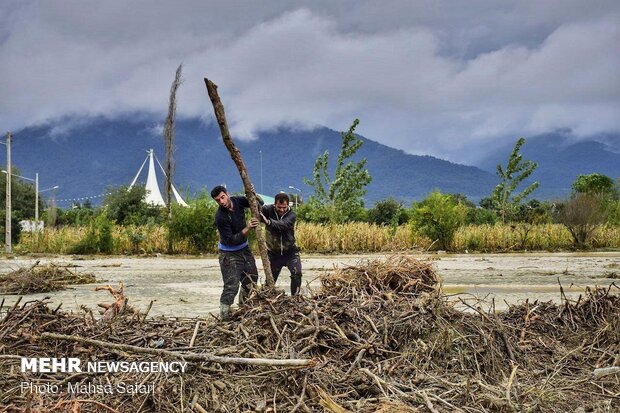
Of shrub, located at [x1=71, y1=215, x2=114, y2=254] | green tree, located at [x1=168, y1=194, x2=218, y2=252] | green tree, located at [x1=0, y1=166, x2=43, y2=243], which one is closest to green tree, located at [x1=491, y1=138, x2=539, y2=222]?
green tree, located at [x1=168, y1=194, x2=218, y2=252]

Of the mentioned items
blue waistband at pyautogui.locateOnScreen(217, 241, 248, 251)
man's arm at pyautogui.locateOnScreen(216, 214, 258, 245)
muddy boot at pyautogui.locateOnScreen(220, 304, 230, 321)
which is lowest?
muddy boot at pyautogui.locateOnScreen(220, 304, 230, 321)

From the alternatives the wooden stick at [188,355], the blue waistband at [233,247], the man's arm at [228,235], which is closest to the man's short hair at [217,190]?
the man's arm at [228,235]

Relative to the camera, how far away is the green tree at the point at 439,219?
27078 mm

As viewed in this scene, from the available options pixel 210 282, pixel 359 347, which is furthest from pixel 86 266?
pixel 359 347

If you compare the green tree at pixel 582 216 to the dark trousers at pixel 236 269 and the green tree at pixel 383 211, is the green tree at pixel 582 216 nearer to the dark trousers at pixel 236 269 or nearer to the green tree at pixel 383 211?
the green tree at pixel 383 211

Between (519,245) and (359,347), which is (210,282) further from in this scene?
(519,245)

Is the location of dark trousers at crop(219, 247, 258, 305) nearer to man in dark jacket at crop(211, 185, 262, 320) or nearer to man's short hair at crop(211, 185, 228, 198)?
man in dark jacket at crop(211, 185, 262, 320)

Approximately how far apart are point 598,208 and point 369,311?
78.8ft

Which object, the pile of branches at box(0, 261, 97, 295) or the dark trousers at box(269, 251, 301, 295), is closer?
the dark trousers at box(269, 251, 301, 295)

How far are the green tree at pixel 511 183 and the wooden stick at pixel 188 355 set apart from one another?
115ft

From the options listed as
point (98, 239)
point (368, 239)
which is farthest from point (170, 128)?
point (368, 239)

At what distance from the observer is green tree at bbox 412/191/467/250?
1066 inches

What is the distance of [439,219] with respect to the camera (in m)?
27.2

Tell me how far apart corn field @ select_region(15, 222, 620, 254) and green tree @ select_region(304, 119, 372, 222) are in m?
8.32
